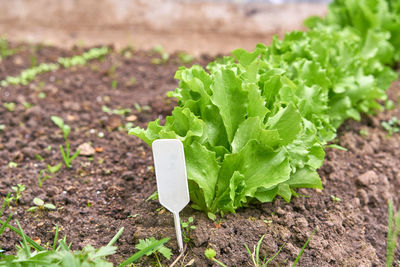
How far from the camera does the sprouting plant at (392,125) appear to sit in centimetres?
338

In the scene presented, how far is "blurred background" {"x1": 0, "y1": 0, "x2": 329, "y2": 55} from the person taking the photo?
5.45 m

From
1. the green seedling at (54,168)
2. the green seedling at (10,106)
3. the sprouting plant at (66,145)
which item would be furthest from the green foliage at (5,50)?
the green seedling at (54,168)

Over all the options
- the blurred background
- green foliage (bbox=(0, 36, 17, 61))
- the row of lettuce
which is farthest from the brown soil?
the blurred background

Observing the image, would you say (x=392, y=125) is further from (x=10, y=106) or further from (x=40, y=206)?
(x=10, y=106)

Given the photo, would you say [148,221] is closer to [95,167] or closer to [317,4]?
[95,167]

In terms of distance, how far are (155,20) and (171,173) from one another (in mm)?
4110

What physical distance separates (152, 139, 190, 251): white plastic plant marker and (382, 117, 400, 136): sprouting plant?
6.83 ft

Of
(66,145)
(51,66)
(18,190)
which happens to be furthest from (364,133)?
(51,66)

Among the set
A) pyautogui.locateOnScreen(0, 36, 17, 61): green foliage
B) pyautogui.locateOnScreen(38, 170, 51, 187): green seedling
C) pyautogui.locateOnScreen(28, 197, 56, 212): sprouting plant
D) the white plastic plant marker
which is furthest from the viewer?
pyautogui.locateOnScreen(0, 36, 17, 61): green foliage

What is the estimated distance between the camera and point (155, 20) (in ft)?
18.5

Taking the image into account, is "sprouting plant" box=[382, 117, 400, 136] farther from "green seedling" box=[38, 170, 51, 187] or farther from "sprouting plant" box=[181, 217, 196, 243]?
"green seedling" box=[38, 170, 51, 187]

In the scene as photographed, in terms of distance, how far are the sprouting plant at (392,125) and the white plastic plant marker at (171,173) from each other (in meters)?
2.08

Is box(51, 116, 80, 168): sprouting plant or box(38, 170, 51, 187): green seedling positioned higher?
box(51, 116, 80, 168): sprouting plant

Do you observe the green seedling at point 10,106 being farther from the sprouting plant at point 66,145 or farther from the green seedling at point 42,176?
the green seedling at point 42,176
